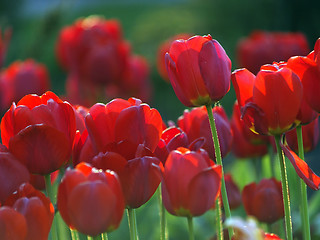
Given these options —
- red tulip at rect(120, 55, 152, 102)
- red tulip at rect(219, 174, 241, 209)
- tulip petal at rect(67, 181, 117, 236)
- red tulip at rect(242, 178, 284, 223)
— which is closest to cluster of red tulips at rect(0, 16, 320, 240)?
tulip petal at rect(67, 181, 117, 236)

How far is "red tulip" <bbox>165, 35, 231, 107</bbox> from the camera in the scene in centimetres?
71

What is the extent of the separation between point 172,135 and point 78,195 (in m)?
0.24

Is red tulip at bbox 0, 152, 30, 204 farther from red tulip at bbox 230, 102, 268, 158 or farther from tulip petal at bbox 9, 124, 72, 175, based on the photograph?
red tulip at bbox 230, 102, 268, 158

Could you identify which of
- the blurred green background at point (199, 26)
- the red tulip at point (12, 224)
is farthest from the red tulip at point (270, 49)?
the red tulip at point (12, 224)

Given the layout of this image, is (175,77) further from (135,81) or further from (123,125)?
(135,81)

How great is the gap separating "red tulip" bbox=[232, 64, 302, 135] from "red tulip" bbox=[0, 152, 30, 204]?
0.24 m

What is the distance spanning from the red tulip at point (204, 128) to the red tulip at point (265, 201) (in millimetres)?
81

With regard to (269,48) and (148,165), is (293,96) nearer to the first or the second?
(148,165)

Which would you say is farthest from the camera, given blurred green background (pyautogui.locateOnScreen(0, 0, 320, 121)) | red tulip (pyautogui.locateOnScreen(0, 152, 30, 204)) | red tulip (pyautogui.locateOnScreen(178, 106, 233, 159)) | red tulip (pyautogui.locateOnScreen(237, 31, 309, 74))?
blurred green background (pyautogui.locateOnScreen(0, 0, 320, 121))

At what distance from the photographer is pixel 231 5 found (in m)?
4.91

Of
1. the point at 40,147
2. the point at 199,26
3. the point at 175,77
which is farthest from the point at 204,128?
the point at 199,26

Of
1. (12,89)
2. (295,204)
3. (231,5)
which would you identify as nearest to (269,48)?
(295,204)

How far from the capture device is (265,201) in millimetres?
890

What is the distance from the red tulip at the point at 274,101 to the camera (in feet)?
2.20
